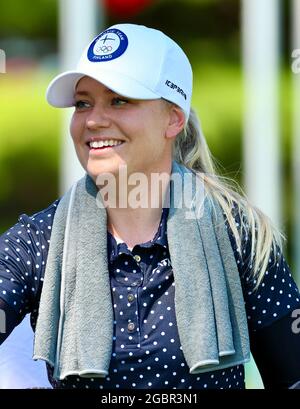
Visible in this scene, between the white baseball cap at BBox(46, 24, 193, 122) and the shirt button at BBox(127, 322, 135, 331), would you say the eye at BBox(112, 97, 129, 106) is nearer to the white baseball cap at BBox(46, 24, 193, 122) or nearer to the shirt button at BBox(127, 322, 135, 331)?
the white baseball cap at BBox(46, 24, 193, 122)

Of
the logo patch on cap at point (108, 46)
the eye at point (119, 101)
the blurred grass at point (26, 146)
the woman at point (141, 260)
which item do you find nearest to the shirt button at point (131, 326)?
the woman at point (141, 260)

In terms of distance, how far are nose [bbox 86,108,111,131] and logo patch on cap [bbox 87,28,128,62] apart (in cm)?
14

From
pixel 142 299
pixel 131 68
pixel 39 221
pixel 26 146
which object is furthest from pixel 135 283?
pixel 26 146

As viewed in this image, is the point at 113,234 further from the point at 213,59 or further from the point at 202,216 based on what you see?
the point at 213,59

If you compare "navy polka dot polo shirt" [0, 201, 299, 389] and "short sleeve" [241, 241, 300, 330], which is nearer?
"navy polka dot polo shirt" [0, 201, 299, 389]

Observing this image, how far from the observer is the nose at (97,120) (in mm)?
2586

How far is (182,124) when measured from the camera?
9.09 feet

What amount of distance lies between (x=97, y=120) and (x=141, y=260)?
38 centimetres

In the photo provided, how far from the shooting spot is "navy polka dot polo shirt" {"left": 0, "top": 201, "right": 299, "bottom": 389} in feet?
8.37

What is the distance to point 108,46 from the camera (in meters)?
2.64

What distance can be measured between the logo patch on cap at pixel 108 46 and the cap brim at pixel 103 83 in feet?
0.19

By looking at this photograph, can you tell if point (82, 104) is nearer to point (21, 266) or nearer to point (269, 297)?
point (21, 266)

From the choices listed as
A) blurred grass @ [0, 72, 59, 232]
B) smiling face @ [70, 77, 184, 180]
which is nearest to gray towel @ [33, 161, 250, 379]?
smiling face @ [70, 77, 184, 180]

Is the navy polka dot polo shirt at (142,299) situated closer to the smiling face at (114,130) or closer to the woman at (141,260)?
the woman at (141,260)
